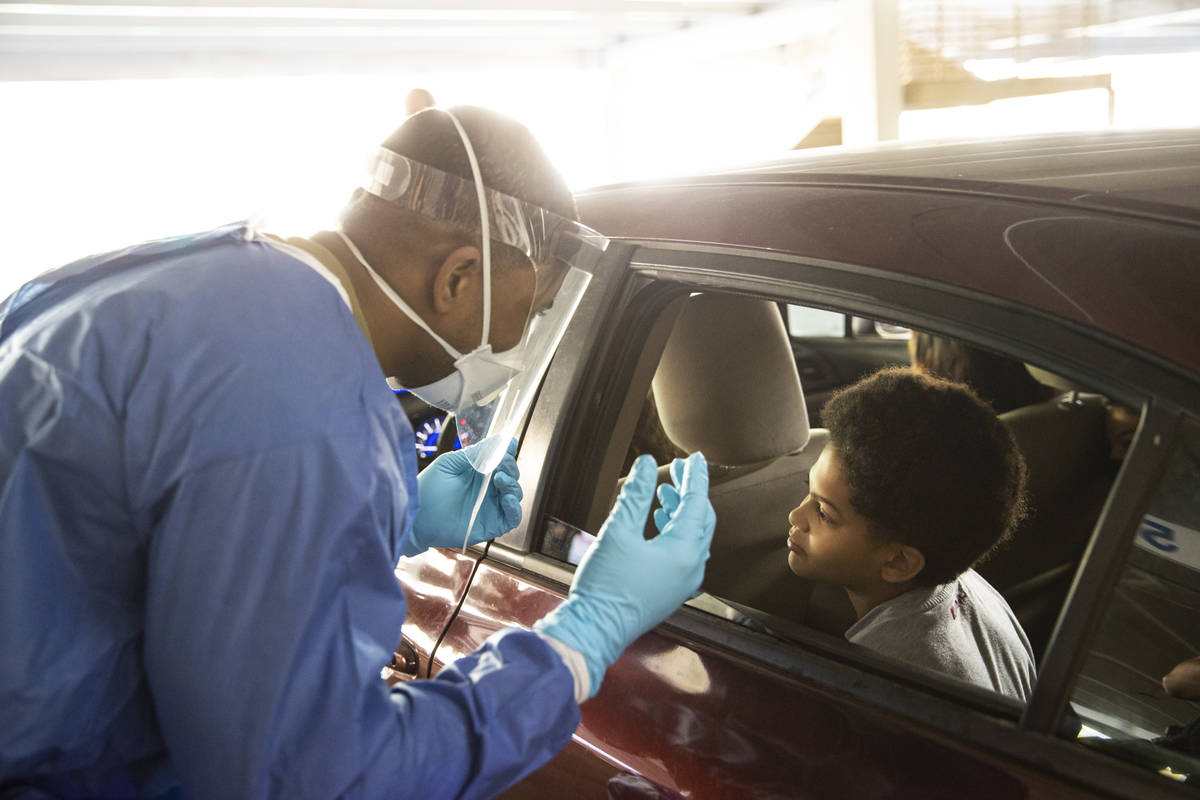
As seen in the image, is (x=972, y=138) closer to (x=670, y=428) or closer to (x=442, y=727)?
(x=670, y=428)

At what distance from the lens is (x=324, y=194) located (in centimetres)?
139

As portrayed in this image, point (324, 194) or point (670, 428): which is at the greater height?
point (324, 194)

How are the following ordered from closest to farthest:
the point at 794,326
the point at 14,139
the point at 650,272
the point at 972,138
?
1. the point at 650,272
2. the point at 972,138
3. the point at 794,326
4. the point at 14,139

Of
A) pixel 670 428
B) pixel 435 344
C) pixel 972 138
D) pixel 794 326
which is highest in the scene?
pixel 972 138

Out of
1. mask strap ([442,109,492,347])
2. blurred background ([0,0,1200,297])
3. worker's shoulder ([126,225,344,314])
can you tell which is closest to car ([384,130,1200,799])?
mask strap ([442,109,492,347])

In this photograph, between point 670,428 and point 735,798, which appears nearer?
point 735,798

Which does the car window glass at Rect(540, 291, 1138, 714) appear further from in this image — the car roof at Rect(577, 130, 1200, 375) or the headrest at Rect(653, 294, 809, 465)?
the car roof at Rect(577, 130, 1200, 375)

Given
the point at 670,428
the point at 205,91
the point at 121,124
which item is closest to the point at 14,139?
the point at 121,124

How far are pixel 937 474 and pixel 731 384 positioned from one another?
605 mm

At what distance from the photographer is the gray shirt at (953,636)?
137cm

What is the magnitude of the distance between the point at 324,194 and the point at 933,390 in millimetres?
1014

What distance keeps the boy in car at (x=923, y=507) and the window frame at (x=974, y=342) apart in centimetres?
38

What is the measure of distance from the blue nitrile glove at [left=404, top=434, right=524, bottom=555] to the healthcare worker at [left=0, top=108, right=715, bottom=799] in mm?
446

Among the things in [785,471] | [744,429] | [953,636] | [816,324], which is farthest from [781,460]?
[816,324]
